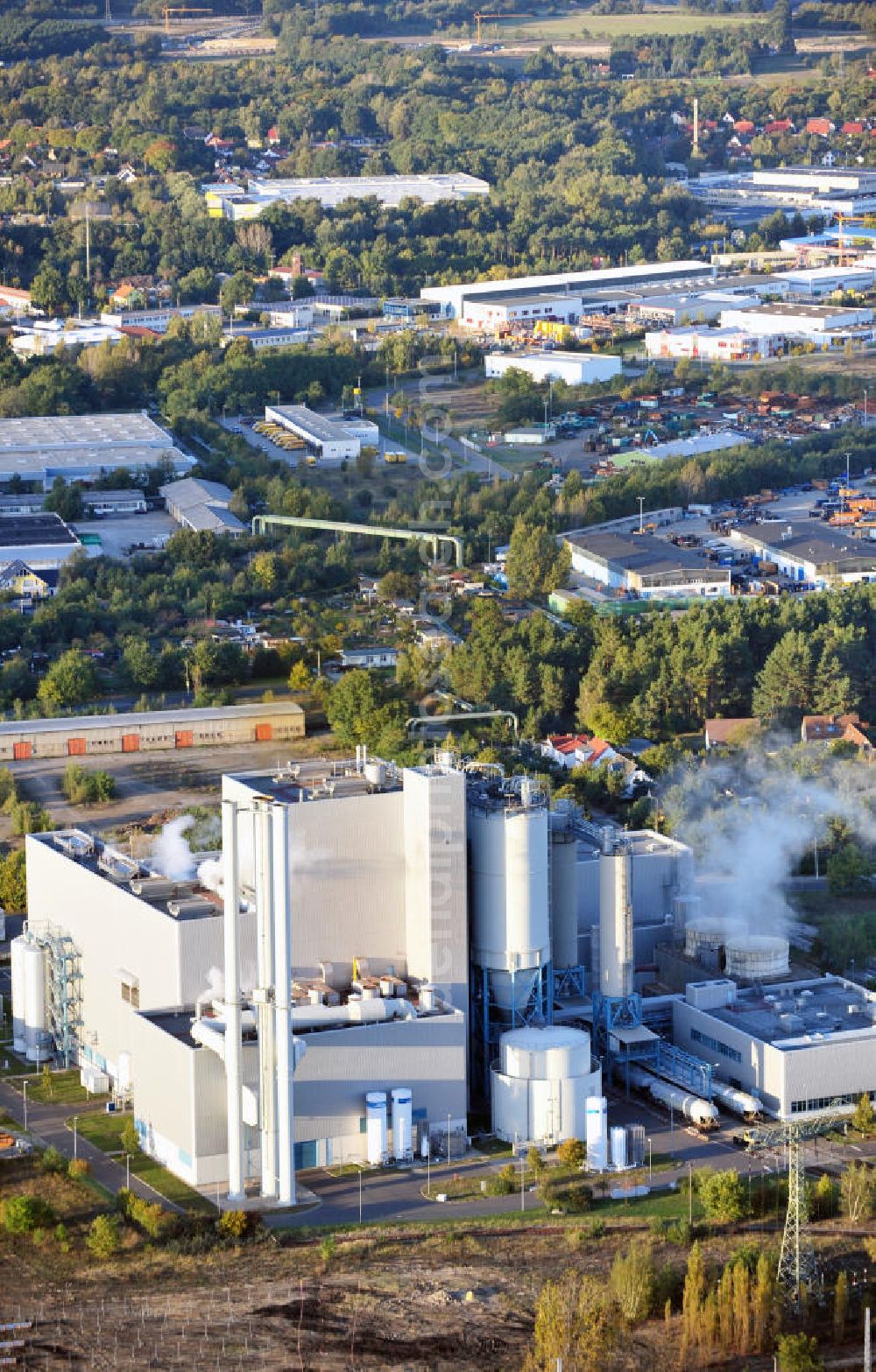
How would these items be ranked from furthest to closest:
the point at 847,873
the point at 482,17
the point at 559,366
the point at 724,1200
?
the point at 482,17 < the point at 559,366 < the point at 847,873 < the point at 724,1200

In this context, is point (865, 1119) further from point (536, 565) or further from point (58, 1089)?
point (536, 565)

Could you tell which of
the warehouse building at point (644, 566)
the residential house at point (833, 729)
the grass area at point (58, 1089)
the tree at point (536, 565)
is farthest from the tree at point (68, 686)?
the grass area at point (58, 1089)

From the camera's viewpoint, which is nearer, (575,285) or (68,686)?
(68,686)

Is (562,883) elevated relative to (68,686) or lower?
elevated

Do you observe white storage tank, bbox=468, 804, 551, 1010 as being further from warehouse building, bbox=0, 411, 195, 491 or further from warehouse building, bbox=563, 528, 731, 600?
warehouse building, bbox=0, 411, 195, 491

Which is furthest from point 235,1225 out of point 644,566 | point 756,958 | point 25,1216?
point 644,566

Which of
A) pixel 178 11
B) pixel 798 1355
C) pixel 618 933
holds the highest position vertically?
pixel 178 11
